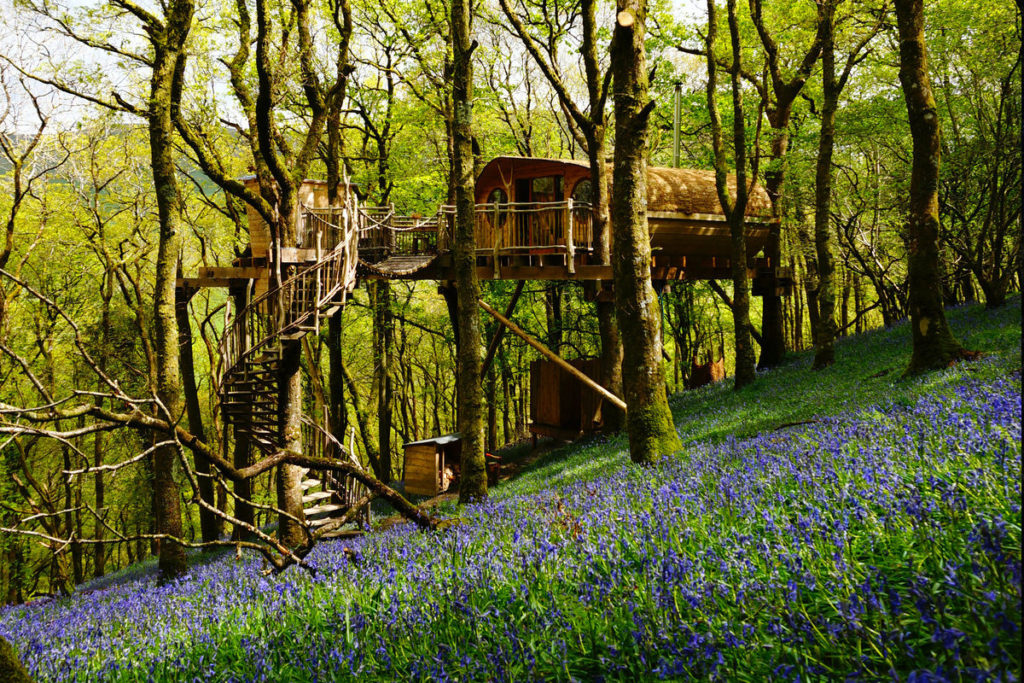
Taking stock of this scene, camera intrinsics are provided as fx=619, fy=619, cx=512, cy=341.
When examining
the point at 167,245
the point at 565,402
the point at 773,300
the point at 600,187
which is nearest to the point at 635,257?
the point at 600,187

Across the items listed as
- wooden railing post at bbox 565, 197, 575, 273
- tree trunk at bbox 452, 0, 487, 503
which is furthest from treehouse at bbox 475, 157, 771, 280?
tree trunk at bbox 452, 0, 487, 503

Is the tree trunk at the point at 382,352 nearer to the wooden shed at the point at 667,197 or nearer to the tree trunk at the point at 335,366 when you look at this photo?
the tree trunk at the point at 335,366

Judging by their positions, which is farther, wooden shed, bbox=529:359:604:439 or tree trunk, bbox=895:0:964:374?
wooden shed, bbox=529:359:604:439

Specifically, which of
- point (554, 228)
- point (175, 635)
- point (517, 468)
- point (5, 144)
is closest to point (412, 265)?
point (554, 228)

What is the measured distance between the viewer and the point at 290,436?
13430 millimetres

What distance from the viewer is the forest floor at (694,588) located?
2297 mm

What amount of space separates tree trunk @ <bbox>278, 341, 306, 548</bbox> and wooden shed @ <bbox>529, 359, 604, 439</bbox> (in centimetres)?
1241

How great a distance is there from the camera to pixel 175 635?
516 centimetres

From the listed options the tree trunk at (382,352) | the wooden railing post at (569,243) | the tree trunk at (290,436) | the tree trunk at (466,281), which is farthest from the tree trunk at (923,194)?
the tree trunk at (382,352)

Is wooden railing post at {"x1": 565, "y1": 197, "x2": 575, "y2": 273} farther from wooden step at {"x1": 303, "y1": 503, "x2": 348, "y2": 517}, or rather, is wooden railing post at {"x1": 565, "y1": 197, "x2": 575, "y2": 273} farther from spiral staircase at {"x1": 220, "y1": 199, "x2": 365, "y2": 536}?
wooden step at {"x1": 303, "y1": 503, "x2": 348, "y2": 517}

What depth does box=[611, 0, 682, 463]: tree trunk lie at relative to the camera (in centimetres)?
961

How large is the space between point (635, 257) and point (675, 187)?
13907 millimetres

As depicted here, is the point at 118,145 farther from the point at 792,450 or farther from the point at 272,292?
the point at 792,450

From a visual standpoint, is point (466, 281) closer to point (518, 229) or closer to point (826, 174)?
point (518, 229)
